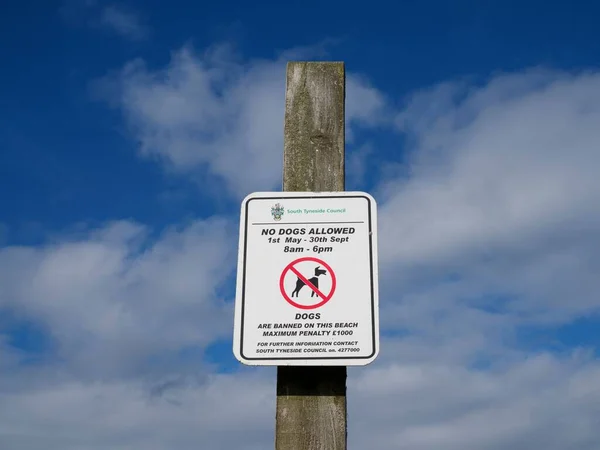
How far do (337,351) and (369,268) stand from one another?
17.1 inches

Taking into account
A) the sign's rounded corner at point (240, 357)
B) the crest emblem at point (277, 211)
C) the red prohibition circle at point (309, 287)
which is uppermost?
the crest emblem at point (277, 211)

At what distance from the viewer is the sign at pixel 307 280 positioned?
3.13 meters

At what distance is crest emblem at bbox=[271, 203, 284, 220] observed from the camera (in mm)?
3418

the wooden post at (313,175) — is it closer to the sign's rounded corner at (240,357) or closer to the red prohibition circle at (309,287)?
the sign's rounded corner at (240,357)

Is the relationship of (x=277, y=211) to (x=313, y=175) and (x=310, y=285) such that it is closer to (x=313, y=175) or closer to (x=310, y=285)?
(x=313, y=175)

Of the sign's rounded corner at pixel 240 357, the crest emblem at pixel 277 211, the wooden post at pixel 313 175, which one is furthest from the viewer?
the crest emblem at pixel 277 211

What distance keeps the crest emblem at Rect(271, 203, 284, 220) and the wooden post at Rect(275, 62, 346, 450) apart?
13 cm

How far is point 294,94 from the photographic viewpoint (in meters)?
3.70

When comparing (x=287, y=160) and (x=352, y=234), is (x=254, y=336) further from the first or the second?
(x=287, y=160)

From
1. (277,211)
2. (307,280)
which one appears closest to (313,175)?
(277,211)

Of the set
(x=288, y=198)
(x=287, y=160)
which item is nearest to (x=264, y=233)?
(x=288, y=198)

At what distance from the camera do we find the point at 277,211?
343 centimetres

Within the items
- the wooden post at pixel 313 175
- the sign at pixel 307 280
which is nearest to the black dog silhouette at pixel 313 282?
the sign at pixel 307 280

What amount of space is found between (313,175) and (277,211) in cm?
28
